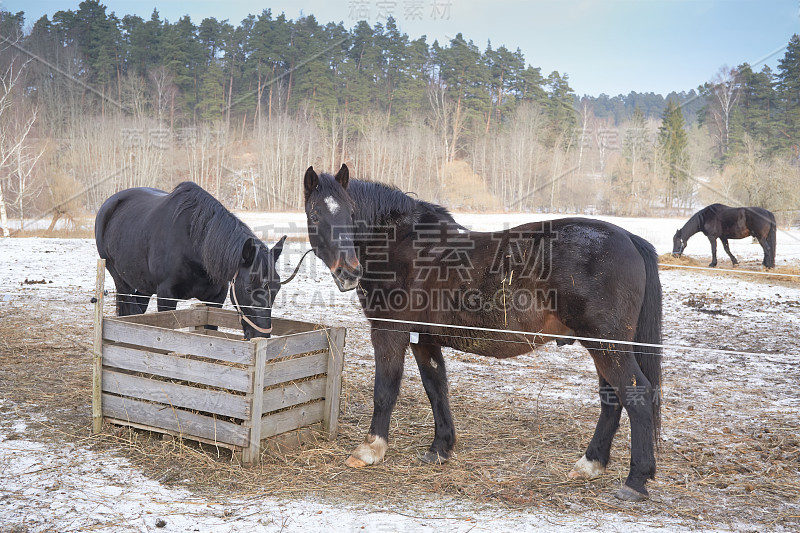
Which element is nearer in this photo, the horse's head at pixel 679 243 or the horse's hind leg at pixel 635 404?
the horse's hind leg at pixel 635 404

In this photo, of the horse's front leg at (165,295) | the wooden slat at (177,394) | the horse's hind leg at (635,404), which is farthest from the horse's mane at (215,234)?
the horse's hind leg at (635,404)

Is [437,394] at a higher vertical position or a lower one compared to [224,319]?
lower

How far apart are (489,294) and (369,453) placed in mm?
1447

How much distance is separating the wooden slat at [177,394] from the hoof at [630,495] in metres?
2.52

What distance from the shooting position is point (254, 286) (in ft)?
15.3

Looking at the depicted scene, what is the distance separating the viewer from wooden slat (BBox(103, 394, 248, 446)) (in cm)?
382

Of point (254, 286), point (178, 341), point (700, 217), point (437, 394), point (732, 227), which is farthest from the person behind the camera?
point (700, 217)

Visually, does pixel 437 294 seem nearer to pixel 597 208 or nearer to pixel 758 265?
pixel 758 265

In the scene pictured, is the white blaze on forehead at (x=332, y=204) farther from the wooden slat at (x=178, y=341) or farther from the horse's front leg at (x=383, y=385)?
the wooden slat at (x=178, y=341)

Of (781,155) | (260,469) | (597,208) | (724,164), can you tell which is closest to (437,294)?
(260,469)

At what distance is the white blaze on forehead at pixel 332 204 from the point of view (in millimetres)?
3762

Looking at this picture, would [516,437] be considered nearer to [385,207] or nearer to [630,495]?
[630,495]

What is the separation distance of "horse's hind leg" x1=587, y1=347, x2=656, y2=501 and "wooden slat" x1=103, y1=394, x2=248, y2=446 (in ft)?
8.29

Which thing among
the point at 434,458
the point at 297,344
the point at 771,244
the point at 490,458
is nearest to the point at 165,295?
the point at 297,344
